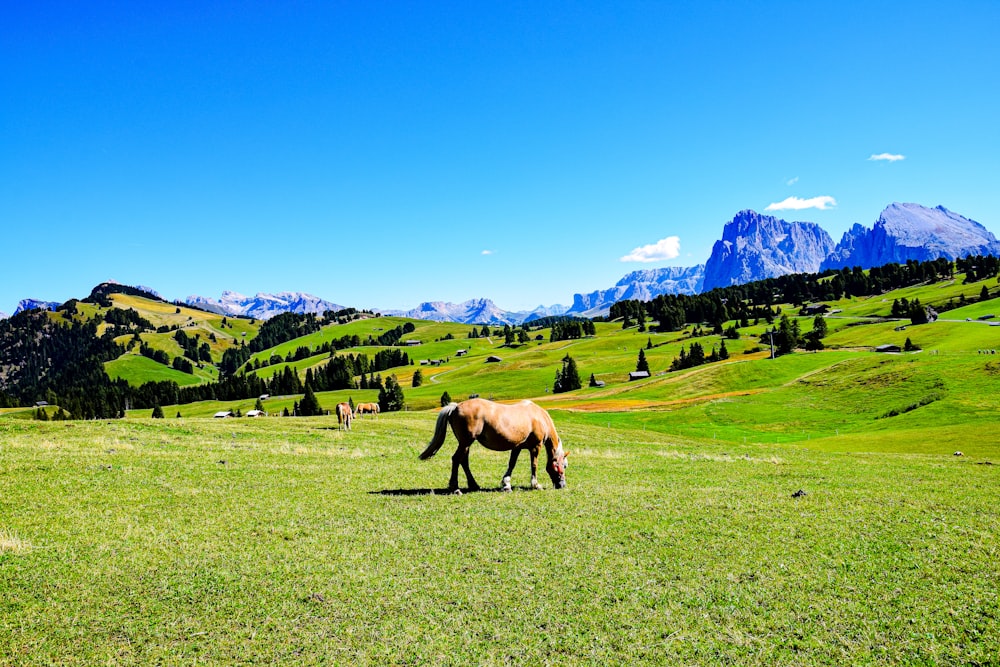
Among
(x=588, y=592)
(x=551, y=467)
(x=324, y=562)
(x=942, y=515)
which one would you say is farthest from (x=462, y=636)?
(x=942, y=515)

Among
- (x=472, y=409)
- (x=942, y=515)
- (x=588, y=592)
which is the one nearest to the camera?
(x=588, y=592)

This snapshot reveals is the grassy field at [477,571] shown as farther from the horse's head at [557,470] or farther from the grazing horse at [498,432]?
the grazing horse at [498,432]

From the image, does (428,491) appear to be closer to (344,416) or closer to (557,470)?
(557,470)

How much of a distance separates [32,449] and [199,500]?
46.9 ft

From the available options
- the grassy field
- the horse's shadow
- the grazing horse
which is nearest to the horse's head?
the grazing horse

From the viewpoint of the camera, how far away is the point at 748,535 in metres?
14.6

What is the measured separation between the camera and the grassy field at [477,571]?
8.82 meters

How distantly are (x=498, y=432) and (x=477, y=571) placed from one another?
27.2ft

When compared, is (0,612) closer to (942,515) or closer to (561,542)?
(561,542)

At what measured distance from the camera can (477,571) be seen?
1177 centimetres

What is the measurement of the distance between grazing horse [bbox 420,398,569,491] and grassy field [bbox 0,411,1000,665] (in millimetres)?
1327

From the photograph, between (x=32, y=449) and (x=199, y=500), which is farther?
(x=32, y=449)

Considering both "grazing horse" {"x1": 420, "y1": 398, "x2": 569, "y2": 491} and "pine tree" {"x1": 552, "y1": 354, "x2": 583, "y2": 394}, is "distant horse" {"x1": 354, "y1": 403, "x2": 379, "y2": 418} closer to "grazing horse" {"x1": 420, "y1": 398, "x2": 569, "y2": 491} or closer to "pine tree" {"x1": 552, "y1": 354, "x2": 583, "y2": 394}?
"grazing horse" {"x1": 420, "y1": 398, "x2": 569, "y2": 491}

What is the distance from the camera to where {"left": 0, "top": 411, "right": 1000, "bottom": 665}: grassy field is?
8820mm
